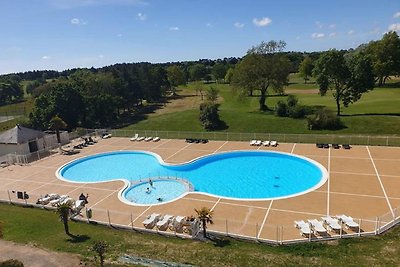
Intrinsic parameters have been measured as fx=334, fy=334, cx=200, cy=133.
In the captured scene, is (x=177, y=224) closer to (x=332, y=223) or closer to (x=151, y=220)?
(x=151, y=220)

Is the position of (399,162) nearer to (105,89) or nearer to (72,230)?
(72,230)

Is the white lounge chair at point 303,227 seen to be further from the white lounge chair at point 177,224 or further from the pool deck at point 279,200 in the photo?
the white lounge chair at point 177,224

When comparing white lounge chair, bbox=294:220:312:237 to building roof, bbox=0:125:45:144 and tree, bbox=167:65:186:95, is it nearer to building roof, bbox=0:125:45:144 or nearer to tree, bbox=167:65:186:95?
building roof, bbox=0:125:45:144

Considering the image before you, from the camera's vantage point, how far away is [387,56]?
72.2 m

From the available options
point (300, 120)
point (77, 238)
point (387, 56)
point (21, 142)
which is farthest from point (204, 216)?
point (387, 56)

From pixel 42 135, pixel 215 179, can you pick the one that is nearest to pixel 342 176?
pixel 215 179

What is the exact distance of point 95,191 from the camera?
27.6m

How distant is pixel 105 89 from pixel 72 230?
5236 cm

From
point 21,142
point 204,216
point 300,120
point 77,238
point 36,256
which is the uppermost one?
point 21,142

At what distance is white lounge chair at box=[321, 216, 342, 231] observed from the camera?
1862 centimetres

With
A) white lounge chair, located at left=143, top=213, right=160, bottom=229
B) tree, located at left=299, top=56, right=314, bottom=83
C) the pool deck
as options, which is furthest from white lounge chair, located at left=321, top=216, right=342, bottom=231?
tree, located at left=299, top=56, right=314, bottom=83

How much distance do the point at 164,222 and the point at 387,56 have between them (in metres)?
70.7

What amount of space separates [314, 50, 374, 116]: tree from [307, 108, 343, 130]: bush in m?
5.40

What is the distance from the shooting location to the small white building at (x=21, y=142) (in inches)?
1533
